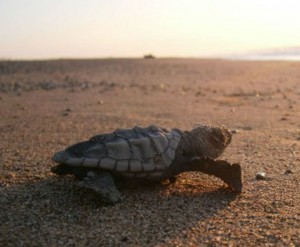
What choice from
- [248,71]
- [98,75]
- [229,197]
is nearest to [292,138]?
[229,197]

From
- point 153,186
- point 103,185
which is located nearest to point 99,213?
point 103,185

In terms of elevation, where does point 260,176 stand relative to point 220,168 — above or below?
below

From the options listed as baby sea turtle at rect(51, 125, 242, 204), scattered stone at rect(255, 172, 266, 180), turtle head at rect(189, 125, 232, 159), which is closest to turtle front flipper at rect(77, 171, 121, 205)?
baby sea turtle at rect(51, 125, 242, 204)

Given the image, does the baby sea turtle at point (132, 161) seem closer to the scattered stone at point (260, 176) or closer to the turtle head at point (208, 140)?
the turtle head at point (208, 140)

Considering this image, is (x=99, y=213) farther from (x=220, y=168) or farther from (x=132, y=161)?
(x=220, y=168)

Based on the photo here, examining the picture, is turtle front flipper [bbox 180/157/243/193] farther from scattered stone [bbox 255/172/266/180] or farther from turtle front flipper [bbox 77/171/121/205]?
turtle front flipper [bbox 77/171/121/205]

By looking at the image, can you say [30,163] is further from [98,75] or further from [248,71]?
[248,71]

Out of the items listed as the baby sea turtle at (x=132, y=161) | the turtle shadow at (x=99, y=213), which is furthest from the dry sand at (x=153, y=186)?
the baby sea turtle at (x=132, y=161)
